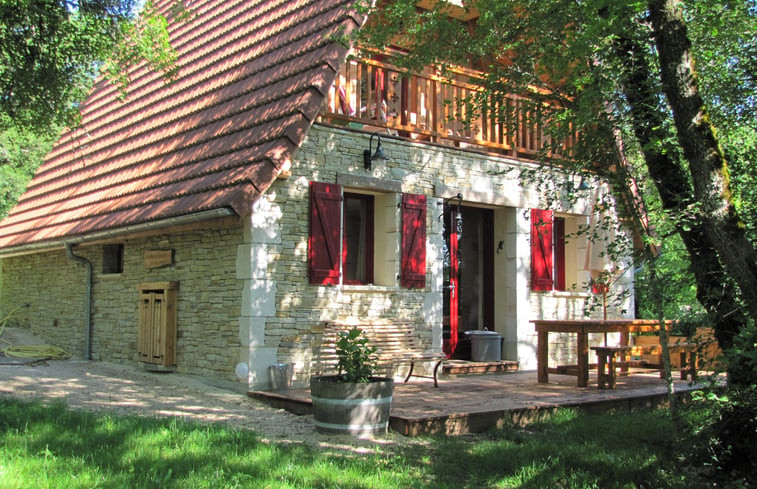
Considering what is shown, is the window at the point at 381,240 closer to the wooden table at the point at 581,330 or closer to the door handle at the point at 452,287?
the door handle at the point at 452,287

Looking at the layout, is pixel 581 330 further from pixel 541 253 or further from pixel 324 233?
pixel 324 233

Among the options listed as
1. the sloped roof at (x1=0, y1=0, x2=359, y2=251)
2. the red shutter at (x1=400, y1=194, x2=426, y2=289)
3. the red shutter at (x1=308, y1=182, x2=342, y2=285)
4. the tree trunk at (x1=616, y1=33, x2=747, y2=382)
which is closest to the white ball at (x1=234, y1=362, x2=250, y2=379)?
the red shutter at (x1=308, y1=182, x2=342, y2=285)

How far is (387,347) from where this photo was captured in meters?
9.73

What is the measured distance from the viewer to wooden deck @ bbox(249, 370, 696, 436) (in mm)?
7000

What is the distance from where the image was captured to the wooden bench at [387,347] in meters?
9.26

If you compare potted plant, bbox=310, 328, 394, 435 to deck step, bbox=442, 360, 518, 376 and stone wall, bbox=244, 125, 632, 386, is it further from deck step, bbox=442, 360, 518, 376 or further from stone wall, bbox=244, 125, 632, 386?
deck step, bbox=442, 360, 518, 376

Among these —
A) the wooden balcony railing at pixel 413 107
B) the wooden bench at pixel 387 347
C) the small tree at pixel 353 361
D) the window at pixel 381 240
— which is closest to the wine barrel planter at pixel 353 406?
the small tree at pixel 353 361

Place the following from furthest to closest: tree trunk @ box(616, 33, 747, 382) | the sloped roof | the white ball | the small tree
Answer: the sloped roof < the white ball < the small tree < tree trunk @ box(616, 33, 747, 382)

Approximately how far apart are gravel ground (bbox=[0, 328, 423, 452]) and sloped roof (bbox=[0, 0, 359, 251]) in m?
2.11

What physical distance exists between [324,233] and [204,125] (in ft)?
8.54

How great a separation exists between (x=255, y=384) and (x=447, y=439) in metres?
2.88

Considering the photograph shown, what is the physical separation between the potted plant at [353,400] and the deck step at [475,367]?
389 centimetres

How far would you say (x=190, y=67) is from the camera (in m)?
12.3

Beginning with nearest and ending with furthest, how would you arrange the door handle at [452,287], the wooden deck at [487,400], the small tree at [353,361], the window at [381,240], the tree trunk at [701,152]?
the tree trunk at [701,152] < the small tree at [353,361] < the wooden deck at [487,400] < the window at [381,240] < the door handle at [452,287]
